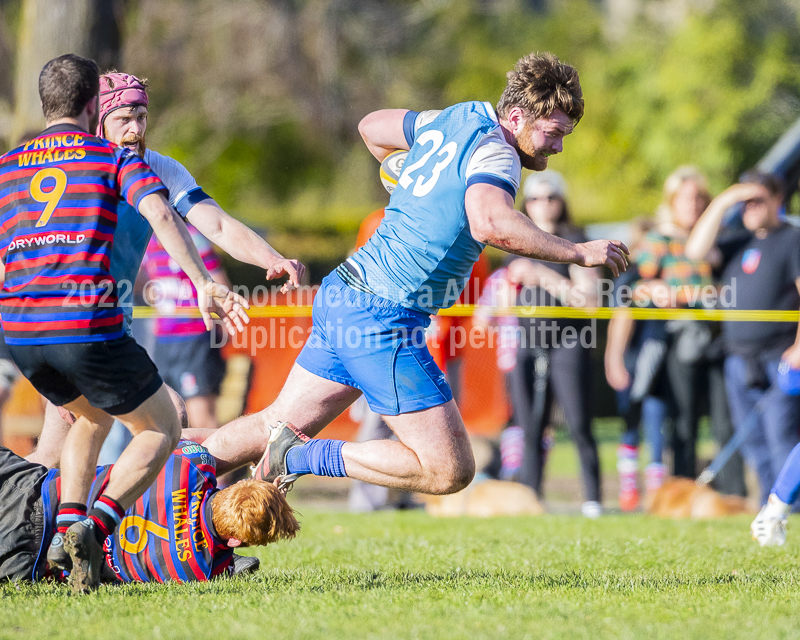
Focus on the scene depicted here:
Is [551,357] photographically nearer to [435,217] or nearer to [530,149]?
[530,149]

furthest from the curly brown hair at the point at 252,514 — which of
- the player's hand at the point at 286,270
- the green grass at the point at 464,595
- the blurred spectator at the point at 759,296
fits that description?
the blurred spectator at the point at 759,296

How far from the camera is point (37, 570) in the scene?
13.4 ft

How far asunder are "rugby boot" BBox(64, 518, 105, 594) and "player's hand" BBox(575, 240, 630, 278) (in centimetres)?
217

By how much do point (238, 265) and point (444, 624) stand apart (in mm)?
12999

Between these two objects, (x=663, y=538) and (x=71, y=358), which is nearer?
(x=71, y=358)

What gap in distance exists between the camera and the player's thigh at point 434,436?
4.13 metres

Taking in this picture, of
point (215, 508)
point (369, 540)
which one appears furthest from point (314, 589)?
point (369, 540)

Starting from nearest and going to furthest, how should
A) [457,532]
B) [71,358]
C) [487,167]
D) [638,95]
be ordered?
[71,358]
[487,167]
[457,532]
[638,95]

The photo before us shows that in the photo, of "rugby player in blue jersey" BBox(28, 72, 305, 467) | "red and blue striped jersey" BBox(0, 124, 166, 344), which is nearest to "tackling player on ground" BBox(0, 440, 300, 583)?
"rugby player in blue jersey" BBox(28, 72, 305, 467)

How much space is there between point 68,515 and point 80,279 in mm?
950

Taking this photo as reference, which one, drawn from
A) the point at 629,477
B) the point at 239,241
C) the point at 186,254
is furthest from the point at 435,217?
the point at 629,477

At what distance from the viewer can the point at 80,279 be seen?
3.60 m

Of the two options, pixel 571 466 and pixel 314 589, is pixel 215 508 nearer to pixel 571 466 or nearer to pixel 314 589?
pixel 314 589

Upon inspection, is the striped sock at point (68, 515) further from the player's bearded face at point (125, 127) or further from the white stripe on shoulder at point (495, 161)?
the white stripe on shoulder at point (495, 161)
